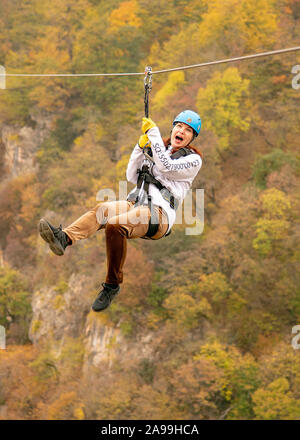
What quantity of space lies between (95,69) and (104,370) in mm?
24833

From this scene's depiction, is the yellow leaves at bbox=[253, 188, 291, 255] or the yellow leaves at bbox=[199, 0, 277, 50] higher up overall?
the yellow leaves at bbox=[199, 0, 277, 50]

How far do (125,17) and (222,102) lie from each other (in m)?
20.3

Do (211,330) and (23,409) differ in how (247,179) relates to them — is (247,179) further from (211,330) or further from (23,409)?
(23,409)

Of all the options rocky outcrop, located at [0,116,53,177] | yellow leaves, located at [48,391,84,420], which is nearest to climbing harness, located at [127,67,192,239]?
yellow leaves, located at [48,391,84,420]

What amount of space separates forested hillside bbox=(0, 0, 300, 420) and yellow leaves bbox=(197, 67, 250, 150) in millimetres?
81

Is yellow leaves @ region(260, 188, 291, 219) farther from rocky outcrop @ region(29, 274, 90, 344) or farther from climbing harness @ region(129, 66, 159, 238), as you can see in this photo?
climbing harness @ region(129, 66, 159, 238)

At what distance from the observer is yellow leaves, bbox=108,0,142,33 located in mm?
48219

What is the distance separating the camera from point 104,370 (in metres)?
28.8

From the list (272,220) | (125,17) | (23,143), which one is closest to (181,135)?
(272,220)

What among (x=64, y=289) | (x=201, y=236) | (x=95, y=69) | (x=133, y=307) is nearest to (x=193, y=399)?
(x=133, y=307)

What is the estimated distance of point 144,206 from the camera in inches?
246

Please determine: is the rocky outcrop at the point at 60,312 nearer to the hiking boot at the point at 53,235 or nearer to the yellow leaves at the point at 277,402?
the yellow leaves at the point at 277,402

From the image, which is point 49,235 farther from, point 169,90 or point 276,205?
point 169,90

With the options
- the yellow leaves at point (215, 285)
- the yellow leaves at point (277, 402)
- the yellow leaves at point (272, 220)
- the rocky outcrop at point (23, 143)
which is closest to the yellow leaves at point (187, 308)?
the yellow leaves at point (215, 285)
